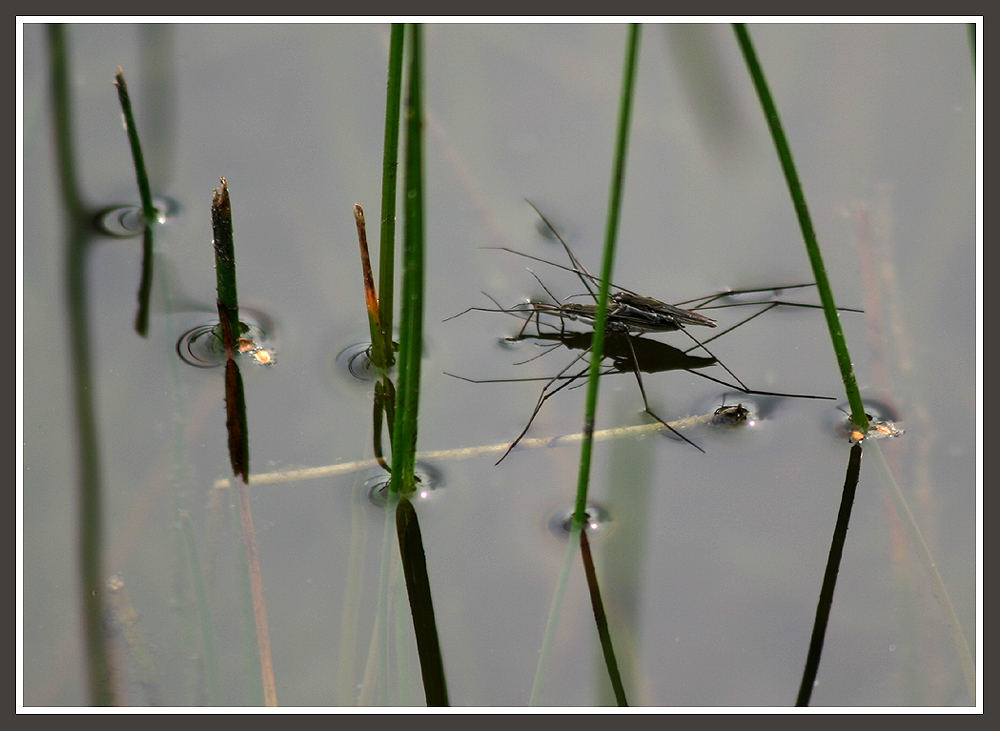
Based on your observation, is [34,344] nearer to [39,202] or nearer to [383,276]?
[39,202]

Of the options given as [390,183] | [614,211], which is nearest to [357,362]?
[390,183]

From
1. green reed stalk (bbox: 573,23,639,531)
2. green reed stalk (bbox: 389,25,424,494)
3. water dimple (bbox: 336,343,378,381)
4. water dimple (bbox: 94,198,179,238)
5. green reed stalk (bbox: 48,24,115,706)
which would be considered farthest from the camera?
water dimple (bbox: 94,198,179,238)

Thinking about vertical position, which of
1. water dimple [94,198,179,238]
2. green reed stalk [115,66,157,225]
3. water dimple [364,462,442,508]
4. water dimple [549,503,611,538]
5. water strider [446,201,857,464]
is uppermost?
green reed stalk [115,66,157,225]

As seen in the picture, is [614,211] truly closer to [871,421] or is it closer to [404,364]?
[404,364]

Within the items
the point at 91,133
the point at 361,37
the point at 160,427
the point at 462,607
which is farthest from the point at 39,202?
the point at 462,607

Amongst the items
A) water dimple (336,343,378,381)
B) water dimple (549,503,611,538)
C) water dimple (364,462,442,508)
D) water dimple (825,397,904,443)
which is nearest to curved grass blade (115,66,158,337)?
water dimple (336,343,378,381)

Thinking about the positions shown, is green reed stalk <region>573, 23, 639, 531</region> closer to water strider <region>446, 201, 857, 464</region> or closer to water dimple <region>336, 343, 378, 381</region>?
water strider <region>446, 201, 857, 464</region>

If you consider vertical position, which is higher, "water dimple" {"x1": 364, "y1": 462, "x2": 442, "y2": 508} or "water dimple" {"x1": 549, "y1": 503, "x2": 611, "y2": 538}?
"water dimple" {"x1": 364, "y1": 462, "x2": 442, "y2": 508}
